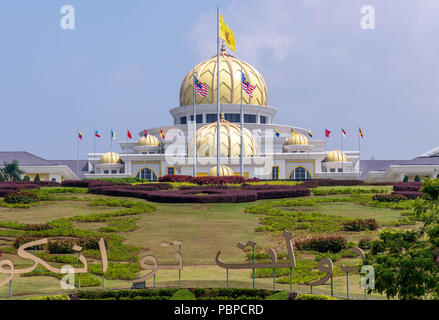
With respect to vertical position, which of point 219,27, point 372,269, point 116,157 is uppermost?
point 219,27

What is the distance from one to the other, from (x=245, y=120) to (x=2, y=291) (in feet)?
141

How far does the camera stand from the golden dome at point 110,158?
51281 millimetres

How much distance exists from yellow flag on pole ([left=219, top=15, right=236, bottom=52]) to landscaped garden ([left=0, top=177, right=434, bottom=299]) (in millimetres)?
14148

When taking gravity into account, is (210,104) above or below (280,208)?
above

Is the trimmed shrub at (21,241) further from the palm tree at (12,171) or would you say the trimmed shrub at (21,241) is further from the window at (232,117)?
the window at (232,117)

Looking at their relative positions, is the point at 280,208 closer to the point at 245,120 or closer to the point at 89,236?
the point at 89,236

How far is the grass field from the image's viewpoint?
38.2ft

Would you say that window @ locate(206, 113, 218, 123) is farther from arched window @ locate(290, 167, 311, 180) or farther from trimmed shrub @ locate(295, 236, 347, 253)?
trimmed shrub @ locate(295, 236, 347, 253)

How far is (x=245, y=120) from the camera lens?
5259 centimetres

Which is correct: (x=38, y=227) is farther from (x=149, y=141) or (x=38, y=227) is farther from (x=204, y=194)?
(x=149, y=141)

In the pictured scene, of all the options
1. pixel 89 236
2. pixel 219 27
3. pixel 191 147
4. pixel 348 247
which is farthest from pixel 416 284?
pixel 191 147

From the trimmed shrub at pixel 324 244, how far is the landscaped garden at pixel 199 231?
0.09 ft

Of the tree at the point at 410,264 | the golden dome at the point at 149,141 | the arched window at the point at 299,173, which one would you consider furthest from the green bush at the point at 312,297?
the golden dome at the point at 149,141

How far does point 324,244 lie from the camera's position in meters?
15.0
